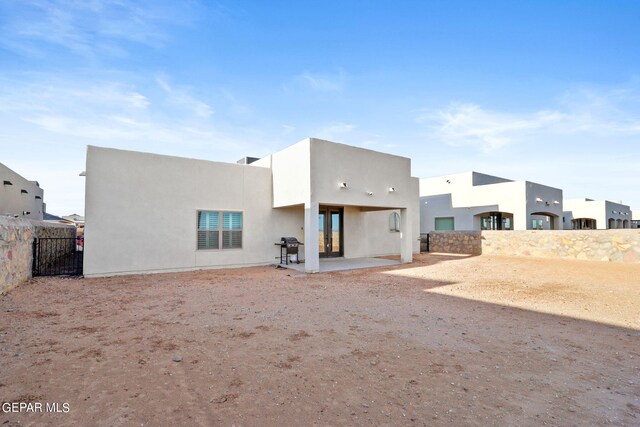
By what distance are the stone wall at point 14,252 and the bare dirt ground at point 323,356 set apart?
0.45 m

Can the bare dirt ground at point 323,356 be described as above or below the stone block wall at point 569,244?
below

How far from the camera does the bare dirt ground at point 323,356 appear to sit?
2.52 m

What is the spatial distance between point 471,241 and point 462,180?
26.8ft

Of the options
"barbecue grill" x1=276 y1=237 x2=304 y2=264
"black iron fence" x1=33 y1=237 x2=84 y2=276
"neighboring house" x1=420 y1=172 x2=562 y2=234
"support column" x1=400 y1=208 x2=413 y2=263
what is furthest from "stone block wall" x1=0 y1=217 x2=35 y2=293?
Answer: "neighboring house" x1=420 y1=172 x2=562 y2=234

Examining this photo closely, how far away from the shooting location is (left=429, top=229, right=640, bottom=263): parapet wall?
39.2 ft

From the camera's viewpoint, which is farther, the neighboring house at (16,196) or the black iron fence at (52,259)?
the neighboring house at (16,196)

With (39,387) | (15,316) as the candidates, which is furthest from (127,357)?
(15,316)

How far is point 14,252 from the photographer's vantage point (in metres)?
7.35

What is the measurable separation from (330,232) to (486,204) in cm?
1393

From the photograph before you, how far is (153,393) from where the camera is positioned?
278cm

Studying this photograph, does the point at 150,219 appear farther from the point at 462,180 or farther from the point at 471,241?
the point at 462,180

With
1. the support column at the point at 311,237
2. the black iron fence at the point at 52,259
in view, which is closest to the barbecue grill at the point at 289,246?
the support column at the point at 311,237

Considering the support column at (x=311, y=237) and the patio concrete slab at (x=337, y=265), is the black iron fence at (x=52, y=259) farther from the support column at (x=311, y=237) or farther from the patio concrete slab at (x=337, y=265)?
the support column at (x=311, y=237)

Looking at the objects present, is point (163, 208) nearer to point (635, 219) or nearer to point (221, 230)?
point (221, 230)
